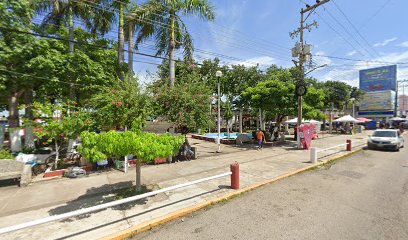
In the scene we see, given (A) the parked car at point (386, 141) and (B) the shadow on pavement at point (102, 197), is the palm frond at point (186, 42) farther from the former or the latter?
(A) the parked car at point (386, 141)

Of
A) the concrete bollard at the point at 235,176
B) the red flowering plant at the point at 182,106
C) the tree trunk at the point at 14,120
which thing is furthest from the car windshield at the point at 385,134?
the tree trunk at the point at 14,120

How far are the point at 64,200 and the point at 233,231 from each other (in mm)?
5030

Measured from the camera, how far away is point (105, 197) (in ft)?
18.9

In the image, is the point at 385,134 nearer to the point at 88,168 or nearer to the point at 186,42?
the point at 186,42

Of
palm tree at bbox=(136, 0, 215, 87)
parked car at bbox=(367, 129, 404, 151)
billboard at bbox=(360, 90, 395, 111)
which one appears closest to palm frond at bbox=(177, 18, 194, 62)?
palm tree at bbox=(136, 0, 215, 87)

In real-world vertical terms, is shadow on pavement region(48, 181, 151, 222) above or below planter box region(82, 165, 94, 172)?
below

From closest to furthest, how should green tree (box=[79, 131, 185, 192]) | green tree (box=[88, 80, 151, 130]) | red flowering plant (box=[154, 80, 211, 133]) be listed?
green tree (box=[79, 131, 185, 192])
green tree (box=[88, 80, 151, 130])
red flowering plant (box=[154, 80, 211, 133])

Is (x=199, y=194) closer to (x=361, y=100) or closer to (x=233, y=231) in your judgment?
(x=233, y=231)

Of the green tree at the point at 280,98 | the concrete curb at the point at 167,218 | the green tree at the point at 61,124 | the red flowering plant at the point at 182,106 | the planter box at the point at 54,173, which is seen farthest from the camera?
the green tree at the point at 280,98

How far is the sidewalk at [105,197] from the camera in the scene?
411cm

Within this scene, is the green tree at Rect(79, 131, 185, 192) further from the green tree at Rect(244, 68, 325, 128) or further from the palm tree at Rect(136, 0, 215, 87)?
the green tree at Rect(244, 68, 325, 128)

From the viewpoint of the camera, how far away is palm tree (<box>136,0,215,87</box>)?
1269 centimetres

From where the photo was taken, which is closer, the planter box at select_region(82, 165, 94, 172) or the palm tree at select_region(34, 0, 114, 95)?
the planter box at select_region(82, 165, 94, 172)

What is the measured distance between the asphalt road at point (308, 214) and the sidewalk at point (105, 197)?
727 mm
